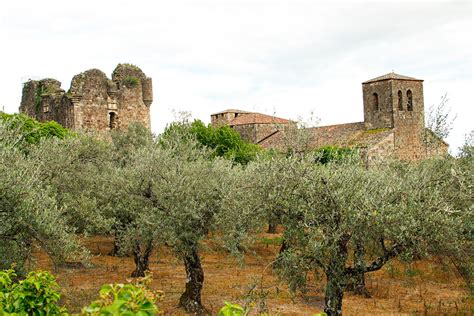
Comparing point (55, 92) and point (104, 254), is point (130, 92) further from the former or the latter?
point (104, 254)

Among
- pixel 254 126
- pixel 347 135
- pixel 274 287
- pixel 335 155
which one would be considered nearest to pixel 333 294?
pixel 335 155

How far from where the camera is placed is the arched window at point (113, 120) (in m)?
45.1

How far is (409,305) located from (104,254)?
16.9 metres

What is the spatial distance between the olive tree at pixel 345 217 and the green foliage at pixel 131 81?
112ft

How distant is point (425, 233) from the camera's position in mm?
12367

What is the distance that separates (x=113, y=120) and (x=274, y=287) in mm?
27171

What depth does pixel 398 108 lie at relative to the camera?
55.4 metres

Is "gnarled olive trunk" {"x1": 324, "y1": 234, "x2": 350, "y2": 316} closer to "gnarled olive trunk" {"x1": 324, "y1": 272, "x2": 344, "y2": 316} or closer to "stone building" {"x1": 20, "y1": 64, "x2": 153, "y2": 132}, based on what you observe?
"gnarled olive trunk" {"x1": 324, "y1": 272, "x2": 344, "y2": 316}

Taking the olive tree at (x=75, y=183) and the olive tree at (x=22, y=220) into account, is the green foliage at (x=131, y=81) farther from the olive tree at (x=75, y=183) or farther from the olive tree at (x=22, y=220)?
the olive tree at (x=22, y=220)

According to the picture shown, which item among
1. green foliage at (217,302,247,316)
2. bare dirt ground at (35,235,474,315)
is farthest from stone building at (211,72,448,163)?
green foliage at (217,302,247,316)

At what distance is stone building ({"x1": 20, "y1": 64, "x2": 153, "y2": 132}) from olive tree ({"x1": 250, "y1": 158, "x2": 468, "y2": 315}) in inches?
1248

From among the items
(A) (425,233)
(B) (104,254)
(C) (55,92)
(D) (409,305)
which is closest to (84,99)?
(C) (55,92)

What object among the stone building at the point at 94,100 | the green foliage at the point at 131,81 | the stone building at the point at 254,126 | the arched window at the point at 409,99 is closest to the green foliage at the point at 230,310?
the stone building at the point at 94,100

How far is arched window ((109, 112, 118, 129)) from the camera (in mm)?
45059
